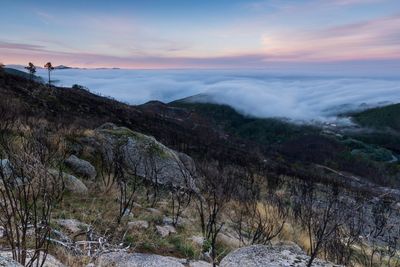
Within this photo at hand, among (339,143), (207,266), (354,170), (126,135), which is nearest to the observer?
(207,266)

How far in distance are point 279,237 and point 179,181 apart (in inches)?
149

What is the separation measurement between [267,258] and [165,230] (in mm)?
2480

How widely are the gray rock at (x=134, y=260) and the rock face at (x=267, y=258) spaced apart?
0.74 meters

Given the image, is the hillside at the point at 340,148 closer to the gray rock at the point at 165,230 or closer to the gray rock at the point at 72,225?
the gray rock at the point at 165,230

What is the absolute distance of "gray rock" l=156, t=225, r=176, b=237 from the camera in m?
6.20

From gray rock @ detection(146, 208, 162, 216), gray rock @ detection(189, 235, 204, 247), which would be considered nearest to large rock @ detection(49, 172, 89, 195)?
gray rock @ detection(146, 208, 162, 216)

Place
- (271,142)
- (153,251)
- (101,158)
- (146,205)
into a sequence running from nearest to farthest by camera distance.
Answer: (153,251), (146,205), (101,158), (271,142)

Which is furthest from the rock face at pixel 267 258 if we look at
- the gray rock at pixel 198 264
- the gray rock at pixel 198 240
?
the gray rock at pixel 198 240

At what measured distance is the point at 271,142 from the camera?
7195 inches

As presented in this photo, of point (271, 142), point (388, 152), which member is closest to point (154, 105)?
point (271, 142)

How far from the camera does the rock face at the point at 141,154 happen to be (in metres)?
11.5

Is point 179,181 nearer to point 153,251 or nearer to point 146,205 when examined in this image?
point 146,205

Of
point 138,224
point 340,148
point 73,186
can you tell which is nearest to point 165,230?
point 138,224

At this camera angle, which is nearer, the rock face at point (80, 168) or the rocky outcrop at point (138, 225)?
the rocky outcrop at point (138, 225)
